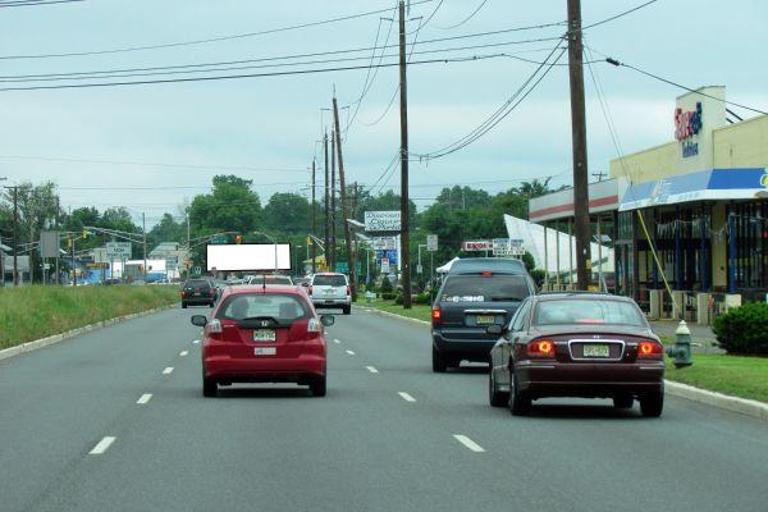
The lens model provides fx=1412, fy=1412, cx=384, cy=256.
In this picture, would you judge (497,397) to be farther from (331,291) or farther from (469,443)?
(331,291)

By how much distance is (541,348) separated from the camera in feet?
56.5

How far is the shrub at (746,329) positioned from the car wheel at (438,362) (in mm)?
5891

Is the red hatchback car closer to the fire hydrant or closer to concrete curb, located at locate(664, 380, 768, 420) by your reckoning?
concrete curb, located at locate(664, 380, 768, 420)

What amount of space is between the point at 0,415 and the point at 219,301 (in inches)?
158

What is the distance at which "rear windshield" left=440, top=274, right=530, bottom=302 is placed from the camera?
86.0 feet

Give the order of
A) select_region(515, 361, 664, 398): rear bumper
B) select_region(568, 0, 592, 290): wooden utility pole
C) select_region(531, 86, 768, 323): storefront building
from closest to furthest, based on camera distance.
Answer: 1. select_region(515, 361, 664, 398): rear bumper
2. select_region(568, 0, 592, 290): wooden utility pole
3. select_region(531, 86, 768, 323): storefront building

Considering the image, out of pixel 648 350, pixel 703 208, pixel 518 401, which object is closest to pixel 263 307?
pixel 518 401

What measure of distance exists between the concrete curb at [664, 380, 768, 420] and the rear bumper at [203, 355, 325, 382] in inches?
220

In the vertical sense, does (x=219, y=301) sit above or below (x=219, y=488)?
above

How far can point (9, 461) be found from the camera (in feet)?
44.4

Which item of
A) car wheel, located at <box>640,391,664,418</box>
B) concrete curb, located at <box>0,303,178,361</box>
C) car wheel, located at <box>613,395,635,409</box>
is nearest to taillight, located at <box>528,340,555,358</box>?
car wheel, located at <box>640,391,664,418</box>

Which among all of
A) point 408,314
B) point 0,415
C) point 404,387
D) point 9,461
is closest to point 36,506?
point 9,461

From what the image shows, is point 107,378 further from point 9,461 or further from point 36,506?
point 36,506

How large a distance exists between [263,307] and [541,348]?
17.4 ft
